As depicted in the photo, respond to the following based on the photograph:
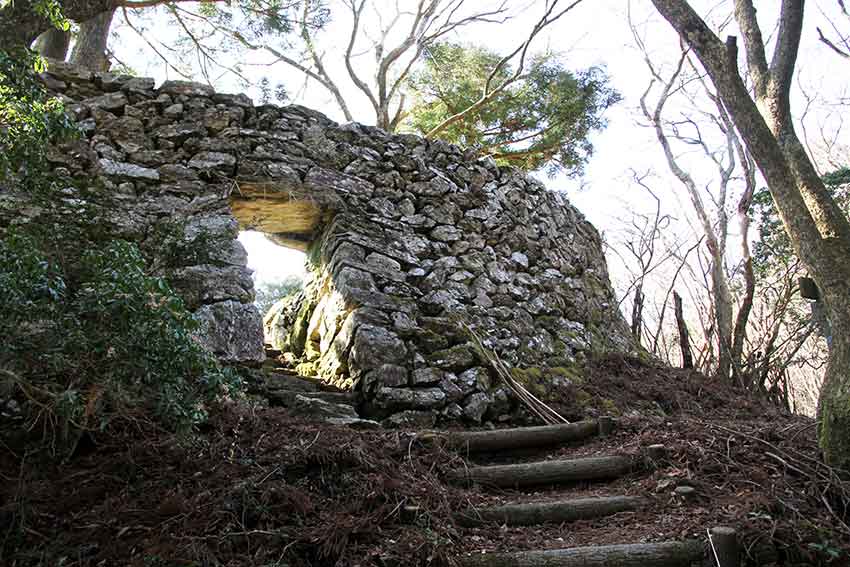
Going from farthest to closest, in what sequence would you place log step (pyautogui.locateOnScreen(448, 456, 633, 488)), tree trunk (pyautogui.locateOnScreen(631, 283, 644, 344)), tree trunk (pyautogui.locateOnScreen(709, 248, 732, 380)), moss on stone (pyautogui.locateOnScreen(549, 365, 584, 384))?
tree trunk (pyautogui.locateOnScreen(631, 283, 644, 344)) → tree trunk (pyautogui.locateOnScreen(709, 248, 732, 380)) → moss on stone (pyautogui.locateOnScreen(549, 365, 584, 384)) → log step (pyautogui.locateOnScreen(448, 456, 633, 488))

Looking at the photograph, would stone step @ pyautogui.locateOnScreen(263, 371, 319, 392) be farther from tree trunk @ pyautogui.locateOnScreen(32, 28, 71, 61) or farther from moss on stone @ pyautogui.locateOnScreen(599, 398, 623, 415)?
tree trunk @ pyautogui.locateOnScreen(32, 28, 71, 61)

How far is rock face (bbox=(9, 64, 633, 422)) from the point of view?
163 inches

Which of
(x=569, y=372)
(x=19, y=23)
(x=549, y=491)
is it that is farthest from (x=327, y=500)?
(x=19, y=23)

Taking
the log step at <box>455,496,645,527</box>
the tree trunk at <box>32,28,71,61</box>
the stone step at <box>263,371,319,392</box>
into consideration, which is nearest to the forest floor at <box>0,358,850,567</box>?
the log step at <box>455,496,645,527</box>

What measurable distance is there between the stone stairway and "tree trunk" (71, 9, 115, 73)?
17.7 ft

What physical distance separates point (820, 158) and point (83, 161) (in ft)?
38.7

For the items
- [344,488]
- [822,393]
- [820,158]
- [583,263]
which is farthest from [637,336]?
[820,158]

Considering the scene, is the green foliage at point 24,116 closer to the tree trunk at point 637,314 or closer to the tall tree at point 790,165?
the tall tree at point 790,165

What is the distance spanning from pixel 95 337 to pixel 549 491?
2.44 meters

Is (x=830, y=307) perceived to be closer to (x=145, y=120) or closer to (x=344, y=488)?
(x=344, y=488)

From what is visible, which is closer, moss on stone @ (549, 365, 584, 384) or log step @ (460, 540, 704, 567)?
log step @ (460, 540, 704, 567)

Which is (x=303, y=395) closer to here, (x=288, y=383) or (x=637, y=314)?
(x=288, y=383)

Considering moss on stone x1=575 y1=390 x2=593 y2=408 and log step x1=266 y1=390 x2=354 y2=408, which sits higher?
moss on stone x1=575 y1=390 x2=593 y2=408

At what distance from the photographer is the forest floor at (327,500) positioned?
7.55 feet
